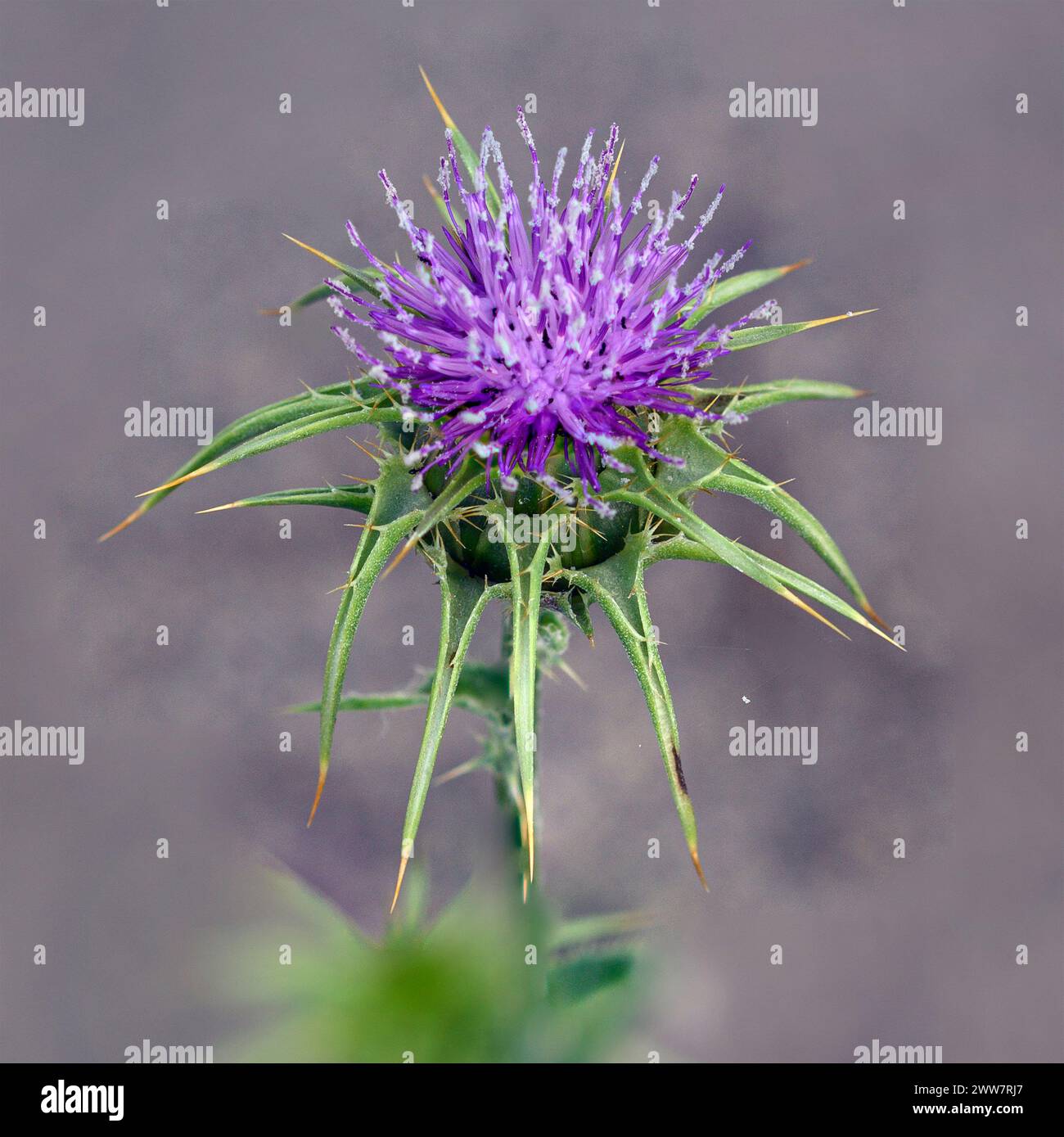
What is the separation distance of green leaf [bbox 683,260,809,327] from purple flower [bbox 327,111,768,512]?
0.02 m

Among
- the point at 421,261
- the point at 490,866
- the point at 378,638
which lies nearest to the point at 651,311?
the point at 421,261

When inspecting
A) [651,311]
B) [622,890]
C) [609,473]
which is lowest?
[622,890]

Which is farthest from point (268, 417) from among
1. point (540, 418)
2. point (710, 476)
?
point (710, 476)

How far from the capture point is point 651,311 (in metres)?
1.48

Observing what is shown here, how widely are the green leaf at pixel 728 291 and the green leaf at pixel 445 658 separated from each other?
0.47 meters

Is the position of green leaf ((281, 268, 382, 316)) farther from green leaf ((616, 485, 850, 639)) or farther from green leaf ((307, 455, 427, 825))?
green leaf ((616, 485, 850, 639))

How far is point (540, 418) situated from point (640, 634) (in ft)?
1.02

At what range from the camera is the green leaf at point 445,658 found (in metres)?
1.26

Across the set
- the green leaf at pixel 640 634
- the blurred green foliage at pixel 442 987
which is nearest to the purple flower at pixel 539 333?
the green leaf at pixel 640 634

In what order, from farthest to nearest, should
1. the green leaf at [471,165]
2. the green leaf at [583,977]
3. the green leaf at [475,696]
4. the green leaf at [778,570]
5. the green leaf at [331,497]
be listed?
1. the green leaf at [583,977]
2. the green leaf at [475,696]
3. the green leaf at [471,165]
4. the green leaf at [331,497]
5. the green leaf at [778,570]

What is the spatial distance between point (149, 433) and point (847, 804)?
6.42 ft

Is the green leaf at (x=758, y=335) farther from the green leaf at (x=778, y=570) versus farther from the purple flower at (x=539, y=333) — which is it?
the green leaf at (x=778, y=570)

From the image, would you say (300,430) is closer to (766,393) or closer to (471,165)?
(471,165)

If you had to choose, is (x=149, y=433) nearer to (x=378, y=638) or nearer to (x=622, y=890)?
(x=378, y=638)
